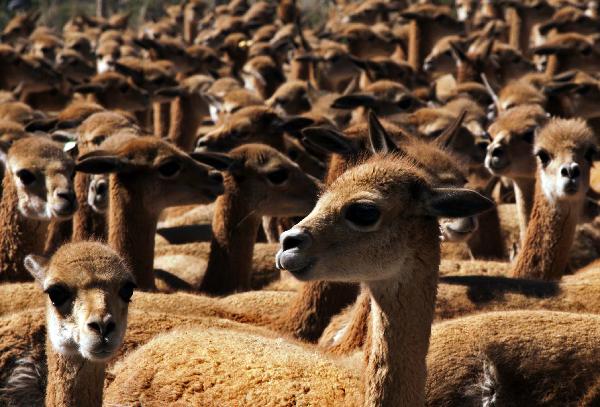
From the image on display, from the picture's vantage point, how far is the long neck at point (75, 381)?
5863 mm

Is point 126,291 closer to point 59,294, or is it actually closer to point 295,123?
point 59,294

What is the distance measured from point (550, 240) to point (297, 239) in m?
4.27

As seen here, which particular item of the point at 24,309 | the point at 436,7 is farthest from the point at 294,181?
the point at 436,7

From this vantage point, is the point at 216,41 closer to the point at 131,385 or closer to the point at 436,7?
the point at 436,7

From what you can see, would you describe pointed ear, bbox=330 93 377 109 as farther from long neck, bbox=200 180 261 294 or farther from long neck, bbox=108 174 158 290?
long neck, bbox=108 174 158 290

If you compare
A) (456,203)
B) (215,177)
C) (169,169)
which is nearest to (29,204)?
(169,169)

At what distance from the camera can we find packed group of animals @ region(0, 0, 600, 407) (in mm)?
5375

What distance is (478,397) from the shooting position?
6227 millimetres

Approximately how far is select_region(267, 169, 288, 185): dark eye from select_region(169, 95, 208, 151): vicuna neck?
6.48 metres

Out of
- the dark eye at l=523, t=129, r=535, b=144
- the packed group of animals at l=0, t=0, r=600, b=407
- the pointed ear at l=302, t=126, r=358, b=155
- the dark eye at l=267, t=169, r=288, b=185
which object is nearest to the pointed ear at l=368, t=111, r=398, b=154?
the packed group of animals at l=0, t=0, r=600, b=407

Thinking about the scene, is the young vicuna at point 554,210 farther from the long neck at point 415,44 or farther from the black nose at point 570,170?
the long neck at point 415,44

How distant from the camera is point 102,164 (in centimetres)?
874

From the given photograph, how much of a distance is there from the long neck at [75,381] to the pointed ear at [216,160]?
341 centimetres

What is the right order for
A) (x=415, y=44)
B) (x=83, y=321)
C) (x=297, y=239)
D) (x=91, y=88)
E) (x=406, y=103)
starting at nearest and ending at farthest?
(x=297, y=239), (x=83, y=321), (x=406, y=103), (x=91, y=88), (x=415, y=44)
